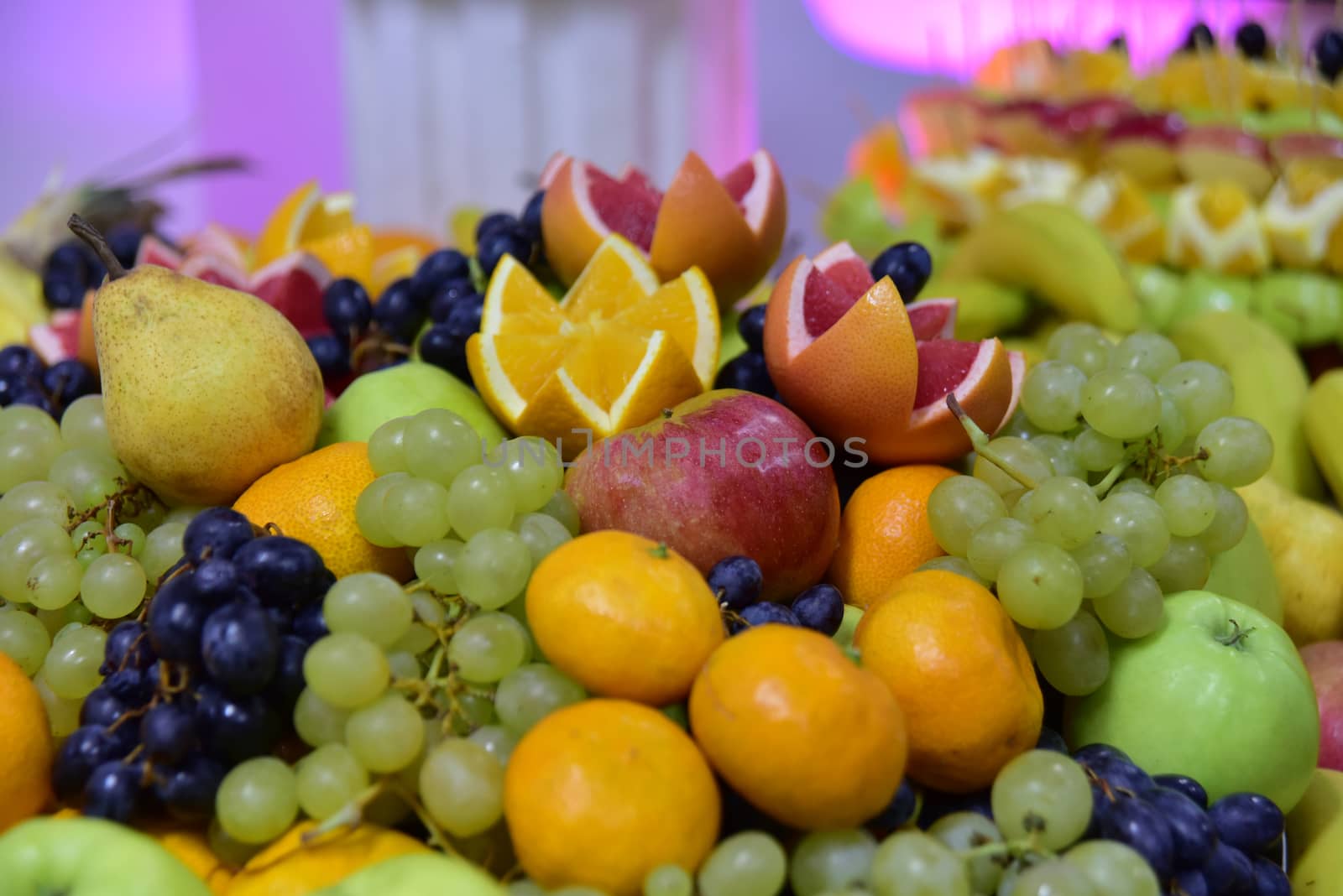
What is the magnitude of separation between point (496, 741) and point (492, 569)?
0.11m

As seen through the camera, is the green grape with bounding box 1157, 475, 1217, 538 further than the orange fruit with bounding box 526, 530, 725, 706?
Yes

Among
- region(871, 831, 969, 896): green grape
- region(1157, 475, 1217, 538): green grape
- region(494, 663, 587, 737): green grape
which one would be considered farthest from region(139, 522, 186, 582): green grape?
region(1157, 475, 1217, 538): green grape

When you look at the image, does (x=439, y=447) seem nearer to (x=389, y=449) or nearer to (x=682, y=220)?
(x=389, y=449)

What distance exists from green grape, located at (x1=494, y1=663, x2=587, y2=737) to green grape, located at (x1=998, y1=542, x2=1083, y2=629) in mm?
296

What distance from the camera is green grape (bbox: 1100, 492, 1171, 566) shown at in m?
0.70

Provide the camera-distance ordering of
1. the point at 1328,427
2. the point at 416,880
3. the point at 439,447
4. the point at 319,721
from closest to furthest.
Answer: the point at 416,880 < the point at 319,721 < the point at 439,447 < the point at 1328,427

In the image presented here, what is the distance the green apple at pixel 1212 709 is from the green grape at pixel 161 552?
71 cm

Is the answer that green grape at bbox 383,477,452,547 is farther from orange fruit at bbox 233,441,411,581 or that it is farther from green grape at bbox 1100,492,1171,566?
green grape at bbox 1100,492,1171,566

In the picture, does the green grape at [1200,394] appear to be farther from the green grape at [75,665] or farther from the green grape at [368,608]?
the green grape at [75,665]

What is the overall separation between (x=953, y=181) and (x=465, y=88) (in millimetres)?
1957

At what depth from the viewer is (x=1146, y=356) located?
873mm

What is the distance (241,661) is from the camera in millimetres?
566

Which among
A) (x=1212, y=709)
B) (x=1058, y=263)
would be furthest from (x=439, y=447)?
(x=1058, y=263)

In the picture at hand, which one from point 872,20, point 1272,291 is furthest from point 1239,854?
point 872,20
